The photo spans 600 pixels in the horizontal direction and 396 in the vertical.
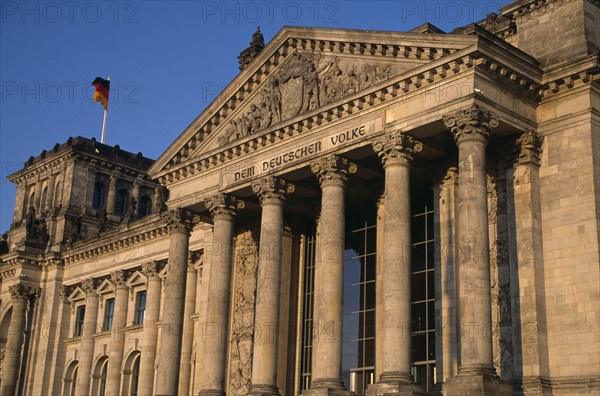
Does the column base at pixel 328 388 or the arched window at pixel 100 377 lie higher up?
the arched window at pixel 100 377

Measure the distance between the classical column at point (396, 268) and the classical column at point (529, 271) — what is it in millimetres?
3248

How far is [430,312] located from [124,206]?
108 feet

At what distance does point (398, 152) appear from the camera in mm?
28016

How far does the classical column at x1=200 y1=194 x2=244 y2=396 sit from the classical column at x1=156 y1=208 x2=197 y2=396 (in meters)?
1.22

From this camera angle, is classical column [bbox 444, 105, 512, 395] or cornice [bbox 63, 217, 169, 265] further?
cornice [bbox 63, 217, 169, 265]

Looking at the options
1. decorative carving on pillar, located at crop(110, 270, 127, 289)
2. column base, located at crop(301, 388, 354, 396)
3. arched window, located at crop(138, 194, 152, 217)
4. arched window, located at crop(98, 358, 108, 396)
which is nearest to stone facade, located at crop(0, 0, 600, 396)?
column base, located at crop(301, 388, 354, 396)

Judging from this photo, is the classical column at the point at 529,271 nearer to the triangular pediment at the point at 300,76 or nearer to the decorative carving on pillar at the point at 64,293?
the triangular pediment at the point at 300,76

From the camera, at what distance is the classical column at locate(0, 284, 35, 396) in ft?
171

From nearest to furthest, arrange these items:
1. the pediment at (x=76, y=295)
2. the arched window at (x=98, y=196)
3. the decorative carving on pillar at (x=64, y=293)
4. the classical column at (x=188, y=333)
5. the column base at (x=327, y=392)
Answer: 1. the column base at (x=327, y=392)
2. the classical column at (x=188, y=333)
3. the pediment at (x=76, y=295)
4. the decorative carving on pillar at (x=64, y=293)
5. the arched window at (x=98, y=196)

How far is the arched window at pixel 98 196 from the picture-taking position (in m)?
56.7

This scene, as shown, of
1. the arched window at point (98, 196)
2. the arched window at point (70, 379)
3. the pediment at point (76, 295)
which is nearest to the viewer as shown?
the arched window at point (70, 379)

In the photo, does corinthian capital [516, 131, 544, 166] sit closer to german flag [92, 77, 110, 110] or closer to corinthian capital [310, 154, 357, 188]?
corinthian capital [310, 154, 357, 188]

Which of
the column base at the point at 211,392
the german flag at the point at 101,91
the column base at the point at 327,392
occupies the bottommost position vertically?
the column base at the point at 327,392

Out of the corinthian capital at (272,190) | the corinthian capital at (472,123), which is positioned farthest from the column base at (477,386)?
the corinthian capital at (272,190)
